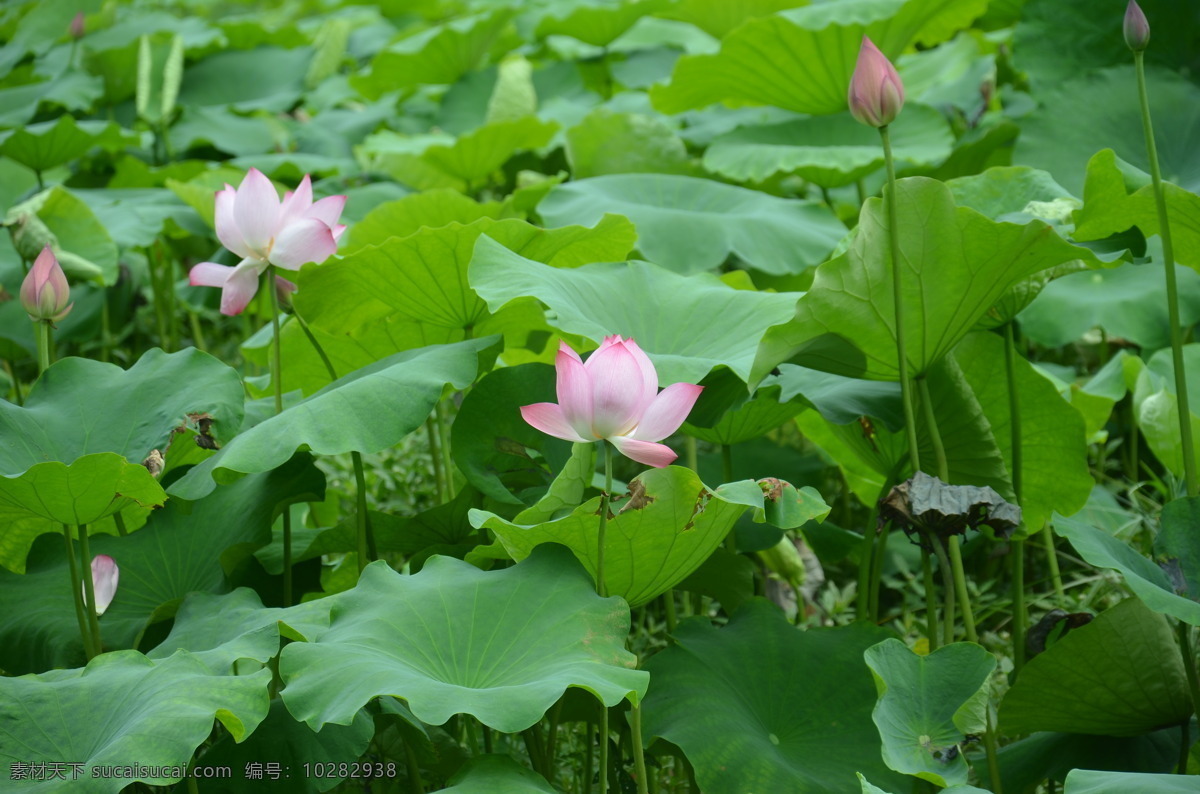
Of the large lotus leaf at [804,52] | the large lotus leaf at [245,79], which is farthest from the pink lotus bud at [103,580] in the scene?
the large lotus leaf at [245,79]

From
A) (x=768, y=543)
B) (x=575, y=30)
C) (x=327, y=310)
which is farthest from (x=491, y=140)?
(x=768, y=543)

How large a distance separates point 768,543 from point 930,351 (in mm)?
325

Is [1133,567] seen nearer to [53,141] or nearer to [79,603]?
[79,603]

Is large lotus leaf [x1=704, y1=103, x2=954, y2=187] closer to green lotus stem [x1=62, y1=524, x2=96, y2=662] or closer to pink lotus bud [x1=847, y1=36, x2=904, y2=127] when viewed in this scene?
pink lotus bud [x1=847, y1=36, x2=904, y2=127]

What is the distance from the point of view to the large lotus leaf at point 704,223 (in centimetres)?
173

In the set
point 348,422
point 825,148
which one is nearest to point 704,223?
point 825,148

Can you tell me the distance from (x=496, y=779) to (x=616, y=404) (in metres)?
0.31

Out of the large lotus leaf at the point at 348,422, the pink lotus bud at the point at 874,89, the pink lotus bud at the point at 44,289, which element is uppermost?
the pink lotus bud at the point at 874,89

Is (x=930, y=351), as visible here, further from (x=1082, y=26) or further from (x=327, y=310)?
(x=1082, y=26)

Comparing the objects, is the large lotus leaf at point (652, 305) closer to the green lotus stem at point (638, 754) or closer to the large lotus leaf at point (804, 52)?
the green lotus stem at point (638, 754)

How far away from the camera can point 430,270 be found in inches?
47.5

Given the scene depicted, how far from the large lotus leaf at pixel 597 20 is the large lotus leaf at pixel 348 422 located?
7.07ft

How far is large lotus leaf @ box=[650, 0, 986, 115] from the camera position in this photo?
2.00 meters

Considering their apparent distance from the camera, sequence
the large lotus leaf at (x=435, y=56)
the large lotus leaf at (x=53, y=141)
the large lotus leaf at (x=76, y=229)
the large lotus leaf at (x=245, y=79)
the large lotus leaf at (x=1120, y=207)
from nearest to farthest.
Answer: the large lotus leaf at (x=1120, y=207)
the large lotus leaf at (x=76, y=229)
the large lotus leaf at (x=53, y=141)
the large lotus leaf at (x=435, y=56)
the large lotus leaf at (x=245, y=79)
